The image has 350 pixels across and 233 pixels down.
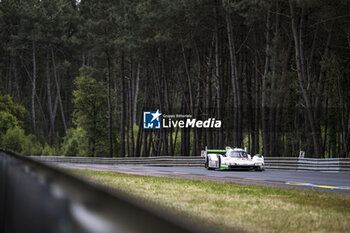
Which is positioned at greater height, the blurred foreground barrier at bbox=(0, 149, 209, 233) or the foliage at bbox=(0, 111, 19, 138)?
the foliage at bbox=(0, 111, 19, 138)

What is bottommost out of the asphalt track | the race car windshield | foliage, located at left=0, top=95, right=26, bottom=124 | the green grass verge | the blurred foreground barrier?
the asphalt track

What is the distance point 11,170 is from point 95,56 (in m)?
56.8

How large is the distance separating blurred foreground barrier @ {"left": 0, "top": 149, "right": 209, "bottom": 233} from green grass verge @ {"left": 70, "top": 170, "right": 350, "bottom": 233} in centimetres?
395

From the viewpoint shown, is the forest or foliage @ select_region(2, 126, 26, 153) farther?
the forest

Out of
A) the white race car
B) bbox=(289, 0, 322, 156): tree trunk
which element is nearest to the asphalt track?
the white race car

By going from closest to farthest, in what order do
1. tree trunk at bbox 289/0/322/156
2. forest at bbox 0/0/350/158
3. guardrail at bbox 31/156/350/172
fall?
1. guardrail at bbox 31/156/350/172
2. tree trunk at bbox 289/0/322/156
3. forest at bbox 0/0/350/158

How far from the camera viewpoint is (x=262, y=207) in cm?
1002

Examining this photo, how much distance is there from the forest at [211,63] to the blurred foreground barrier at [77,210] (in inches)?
766

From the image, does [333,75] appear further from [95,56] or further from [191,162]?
[95,56]

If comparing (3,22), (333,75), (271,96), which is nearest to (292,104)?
(333,75)

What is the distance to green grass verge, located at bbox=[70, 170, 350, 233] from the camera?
7848mm

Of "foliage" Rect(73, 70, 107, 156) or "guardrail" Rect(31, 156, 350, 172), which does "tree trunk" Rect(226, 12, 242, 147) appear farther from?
"foliage" Rect(73, 70, 107, 156)

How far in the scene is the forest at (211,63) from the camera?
33.9 meters

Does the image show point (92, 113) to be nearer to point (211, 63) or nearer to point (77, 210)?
point (211, 63)
